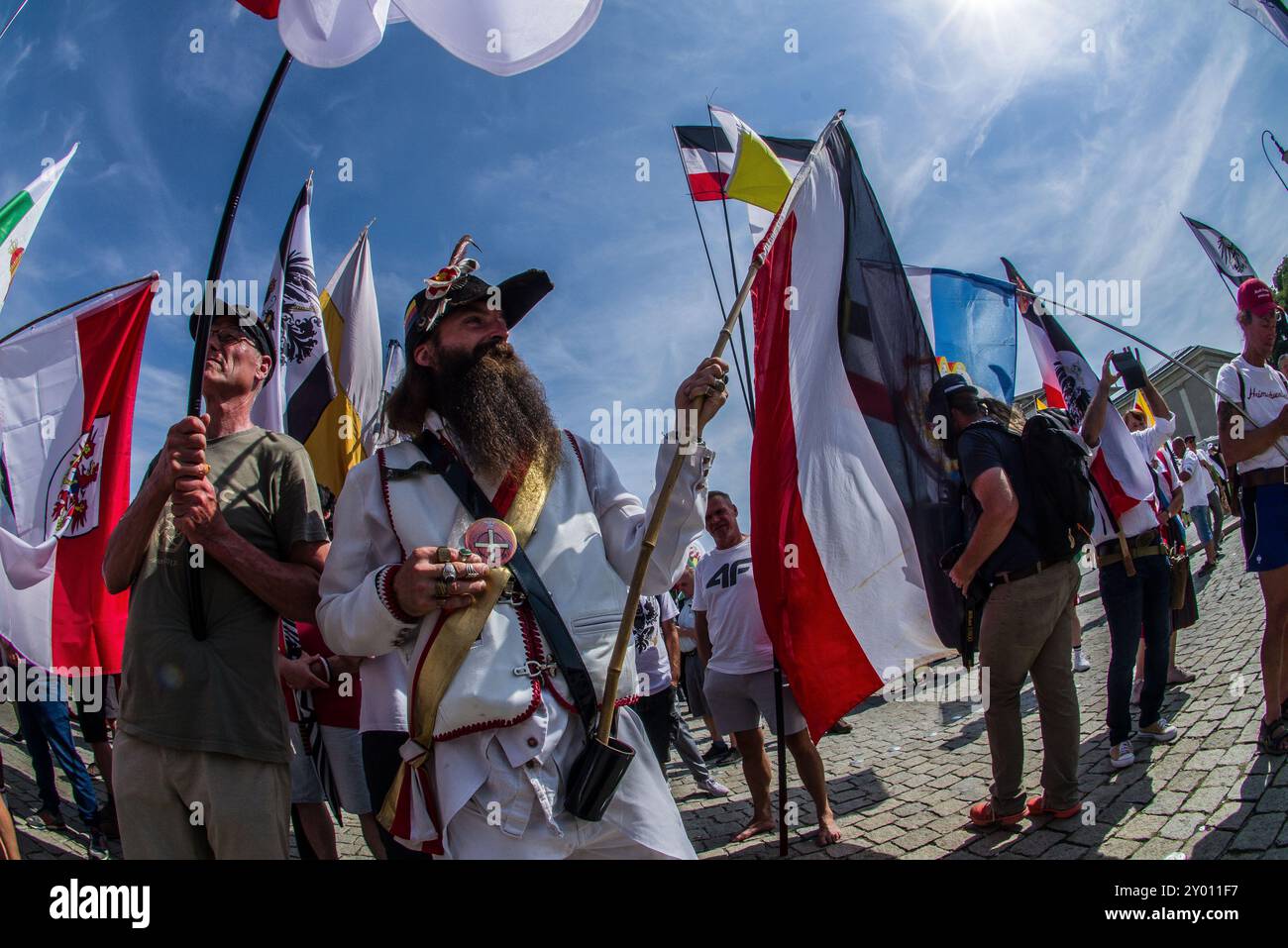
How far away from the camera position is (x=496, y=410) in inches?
82.0

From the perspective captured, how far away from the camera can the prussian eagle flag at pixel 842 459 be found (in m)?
2.94

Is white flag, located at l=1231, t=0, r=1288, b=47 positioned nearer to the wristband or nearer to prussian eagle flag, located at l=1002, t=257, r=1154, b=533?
prussian eagle flag, located at l=1002, t=257, r=1154, b=533

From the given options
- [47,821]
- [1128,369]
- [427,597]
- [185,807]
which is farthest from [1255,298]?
[47,821]

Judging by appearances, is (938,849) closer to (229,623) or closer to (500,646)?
(500,646)

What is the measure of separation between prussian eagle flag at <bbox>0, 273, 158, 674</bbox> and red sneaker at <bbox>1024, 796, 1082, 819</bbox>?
410 centimetres

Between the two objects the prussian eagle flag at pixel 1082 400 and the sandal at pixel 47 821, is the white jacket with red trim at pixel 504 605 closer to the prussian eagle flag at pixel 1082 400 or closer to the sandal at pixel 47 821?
the prussian eagle flag at pixel 1082 400

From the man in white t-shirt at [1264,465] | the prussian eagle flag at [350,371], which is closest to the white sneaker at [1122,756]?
the man in white t-shirt at [1264,465]

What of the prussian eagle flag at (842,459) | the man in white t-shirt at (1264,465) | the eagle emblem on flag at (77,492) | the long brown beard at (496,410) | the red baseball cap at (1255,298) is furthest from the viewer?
the red baseball cap at (1255,298)

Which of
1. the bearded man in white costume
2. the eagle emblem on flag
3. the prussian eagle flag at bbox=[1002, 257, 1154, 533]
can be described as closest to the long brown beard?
the bearded man in white costume

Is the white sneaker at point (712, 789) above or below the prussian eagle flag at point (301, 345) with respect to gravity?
below

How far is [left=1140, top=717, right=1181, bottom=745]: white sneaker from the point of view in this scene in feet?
14.2

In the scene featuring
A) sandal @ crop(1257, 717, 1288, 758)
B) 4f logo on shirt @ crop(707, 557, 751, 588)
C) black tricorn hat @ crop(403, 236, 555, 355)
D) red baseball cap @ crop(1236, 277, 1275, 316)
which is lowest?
sandal @ crop(1257, 717, 1288, 758)

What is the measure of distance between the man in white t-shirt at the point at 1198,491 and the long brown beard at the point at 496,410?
655 cm
